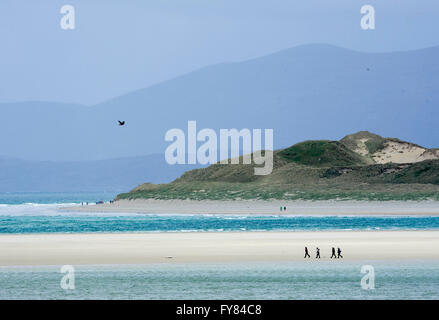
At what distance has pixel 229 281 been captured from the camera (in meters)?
43.4

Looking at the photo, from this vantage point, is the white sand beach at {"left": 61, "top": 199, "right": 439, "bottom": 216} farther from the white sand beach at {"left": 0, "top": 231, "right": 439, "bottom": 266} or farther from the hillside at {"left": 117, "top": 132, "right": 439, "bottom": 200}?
the white sand beach at {"left": 0, "top": 231, "right": 439, "bottom": 266}

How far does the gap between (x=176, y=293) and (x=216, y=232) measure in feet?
124

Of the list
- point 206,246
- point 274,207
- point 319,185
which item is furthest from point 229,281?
point 319,185

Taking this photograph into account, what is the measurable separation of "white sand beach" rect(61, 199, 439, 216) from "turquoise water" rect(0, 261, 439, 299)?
73.4m

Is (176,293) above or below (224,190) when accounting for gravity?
below

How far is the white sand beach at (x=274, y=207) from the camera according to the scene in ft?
427

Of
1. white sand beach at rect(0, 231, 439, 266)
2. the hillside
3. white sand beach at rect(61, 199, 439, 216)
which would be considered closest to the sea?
white sand beach at rect(0, 231, 439, 266)

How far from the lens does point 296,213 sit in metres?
128

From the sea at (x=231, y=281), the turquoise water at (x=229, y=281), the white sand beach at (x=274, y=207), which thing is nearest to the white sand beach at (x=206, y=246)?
the sea at (x=231, y=281)

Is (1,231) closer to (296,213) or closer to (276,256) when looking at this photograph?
(276,256)

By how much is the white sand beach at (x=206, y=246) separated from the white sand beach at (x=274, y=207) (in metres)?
53.0

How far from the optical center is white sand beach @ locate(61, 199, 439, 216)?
130 metres
